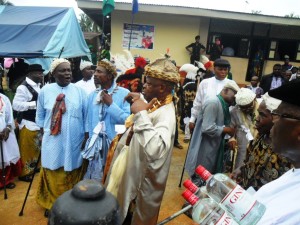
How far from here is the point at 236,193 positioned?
4.04ft

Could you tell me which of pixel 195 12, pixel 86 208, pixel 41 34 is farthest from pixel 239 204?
pixel 195 12

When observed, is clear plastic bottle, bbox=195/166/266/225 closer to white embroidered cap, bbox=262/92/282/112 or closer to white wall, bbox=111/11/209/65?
white embroidered cap, bbox=262/92/282/112

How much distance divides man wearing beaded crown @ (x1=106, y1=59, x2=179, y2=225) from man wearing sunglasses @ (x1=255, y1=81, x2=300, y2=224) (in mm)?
849

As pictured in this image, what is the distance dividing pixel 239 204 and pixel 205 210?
11.7 inches

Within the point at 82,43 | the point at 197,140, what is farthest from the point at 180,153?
the point at 82,43

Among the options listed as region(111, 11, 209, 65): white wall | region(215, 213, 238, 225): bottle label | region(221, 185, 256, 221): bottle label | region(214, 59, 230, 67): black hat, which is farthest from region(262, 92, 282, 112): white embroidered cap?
region(111, 11, 209, 65): white wall

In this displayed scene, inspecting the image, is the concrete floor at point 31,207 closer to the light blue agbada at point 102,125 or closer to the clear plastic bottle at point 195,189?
the light blue agbada at point 102,125

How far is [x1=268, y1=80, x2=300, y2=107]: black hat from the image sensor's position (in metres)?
1.24

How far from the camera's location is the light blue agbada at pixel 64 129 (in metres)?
3.39

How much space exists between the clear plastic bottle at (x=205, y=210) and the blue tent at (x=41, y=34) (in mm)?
4198

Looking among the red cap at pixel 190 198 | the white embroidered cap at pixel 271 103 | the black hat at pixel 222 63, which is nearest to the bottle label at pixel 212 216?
the red cap at pixel 190 198

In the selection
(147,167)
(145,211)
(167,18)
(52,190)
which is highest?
(167,18)

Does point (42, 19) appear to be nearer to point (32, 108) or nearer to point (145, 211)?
point (32, 108)

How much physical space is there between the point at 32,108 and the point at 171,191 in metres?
2.71
